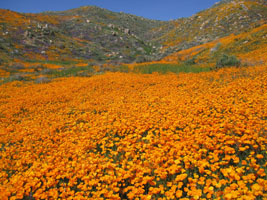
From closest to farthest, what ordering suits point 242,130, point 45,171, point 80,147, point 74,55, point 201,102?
point 45,171 < point 242,130 < point 80,147 < point 201,102 < point 74,55

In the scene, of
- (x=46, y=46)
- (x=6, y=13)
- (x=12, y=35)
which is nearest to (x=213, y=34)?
(x=46, y=46)

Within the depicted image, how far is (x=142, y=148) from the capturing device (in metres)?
5.03

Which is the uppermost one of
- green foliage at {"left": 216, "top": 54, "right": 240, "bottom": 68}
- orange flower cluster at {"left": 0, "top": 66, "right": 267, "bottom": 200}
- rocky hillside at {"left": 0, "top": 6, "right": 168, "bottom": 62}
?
rocky hillside at {"left": 0, "top": 6, "right": 168, "bottom": 62}

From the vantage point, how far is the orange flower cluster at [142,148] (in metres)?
3.72

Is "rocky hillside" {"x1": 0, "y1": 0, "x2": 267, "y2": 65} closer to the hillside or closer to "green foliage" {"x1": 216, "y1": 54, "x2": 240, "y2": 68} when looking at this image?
the hillside

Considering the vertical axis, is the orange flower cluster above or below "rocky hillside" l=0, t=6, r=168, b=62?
below

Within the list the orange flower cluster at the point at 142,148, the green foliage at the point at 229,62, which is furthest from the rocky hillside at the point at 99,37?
the orange flower cluster at the point at 142,148

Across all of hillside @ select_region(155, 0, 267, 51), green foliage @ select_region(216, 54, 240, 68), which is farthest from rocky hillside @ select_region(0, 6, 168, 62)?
green foliage @ select_region(216, 54, 240, 68)

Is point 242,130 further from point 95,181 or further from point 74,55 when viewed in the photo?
point 74,55

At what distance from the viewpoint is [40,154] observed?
240 inches

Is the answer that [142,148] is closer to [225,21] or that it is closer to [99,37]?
[225,21]

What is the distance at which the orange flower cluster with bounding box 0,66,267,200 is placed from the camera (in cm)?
372

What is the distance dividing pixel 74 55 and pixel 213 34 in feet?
113

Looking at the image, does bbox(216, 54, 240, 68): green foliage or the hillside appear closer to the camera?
bbox(216, 54, 240, 68): green foliage
